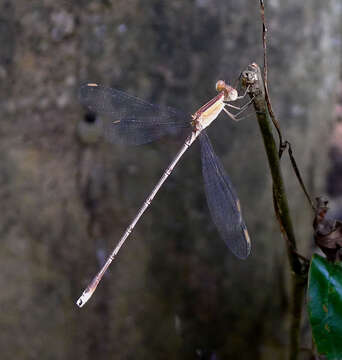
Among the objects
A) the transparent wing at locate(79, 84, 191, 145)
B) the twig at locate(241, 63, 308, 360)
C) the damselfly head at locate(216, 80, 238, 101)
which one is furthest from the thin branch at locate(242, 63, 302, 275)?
the transparent wing at locate(79, 84, 191, 145)

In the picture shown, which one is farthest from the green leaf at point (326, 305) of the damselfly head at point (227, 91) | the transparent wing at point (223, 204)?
the damselfly head at point (227, 91)

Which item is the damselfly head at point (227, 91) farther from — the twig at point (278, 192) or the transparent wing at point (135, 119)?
the twig at point (278, 192)

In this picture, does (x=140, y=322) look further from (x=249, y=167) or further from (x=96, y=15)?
(x=96, y=15)

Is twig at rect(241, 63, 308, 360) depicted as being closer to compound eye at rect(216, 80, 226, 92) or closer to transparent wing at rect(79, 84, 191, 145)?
compound eye at rect(216, 80, 226, 92)

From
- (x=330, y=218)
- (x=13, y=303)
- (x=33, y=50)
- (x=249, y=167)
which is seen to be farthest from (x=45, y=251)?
(x=330, y=218)

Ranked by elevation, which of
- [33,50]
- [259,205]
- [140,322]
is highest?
[33,50]

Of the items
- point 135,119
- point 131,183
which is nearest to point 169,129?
point 135,119

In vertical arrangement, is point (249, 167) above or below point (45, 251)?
above

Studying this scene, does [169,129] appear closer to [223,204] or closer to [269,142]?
[223,204]
